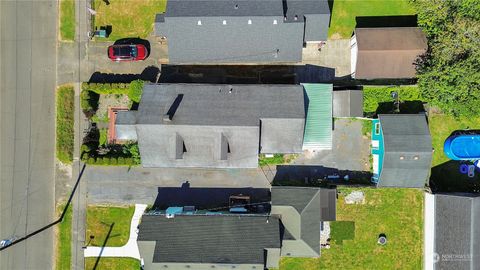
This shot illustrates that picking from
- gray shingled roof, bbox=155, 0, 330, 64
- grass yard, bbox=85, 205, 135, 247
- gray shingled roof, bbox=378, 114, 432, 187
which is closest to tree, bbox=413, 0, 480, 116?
gray shingled roof, bbox=378, 114, 432, 187

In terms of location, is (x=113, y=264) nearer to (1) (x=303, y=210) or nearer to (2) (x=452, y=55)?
(1) (x=303, y=210)

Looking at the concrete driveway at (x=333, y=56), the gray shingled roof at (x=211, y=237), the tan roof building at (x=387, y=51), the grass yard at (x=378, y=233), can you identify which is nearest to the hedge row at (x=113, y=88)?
the gray shingled roof at (x=211, y=237)

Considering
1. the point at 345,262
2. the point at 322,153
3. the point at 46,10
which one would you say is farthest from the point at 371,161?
the point at 46,10

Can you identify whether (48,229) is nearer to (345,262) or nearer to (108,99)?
(108,99)

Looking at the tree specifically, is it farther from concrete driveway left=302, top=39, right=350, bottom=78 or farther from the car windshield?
the car windshield

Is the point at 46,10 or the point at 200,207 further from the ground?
the point at 46,10
